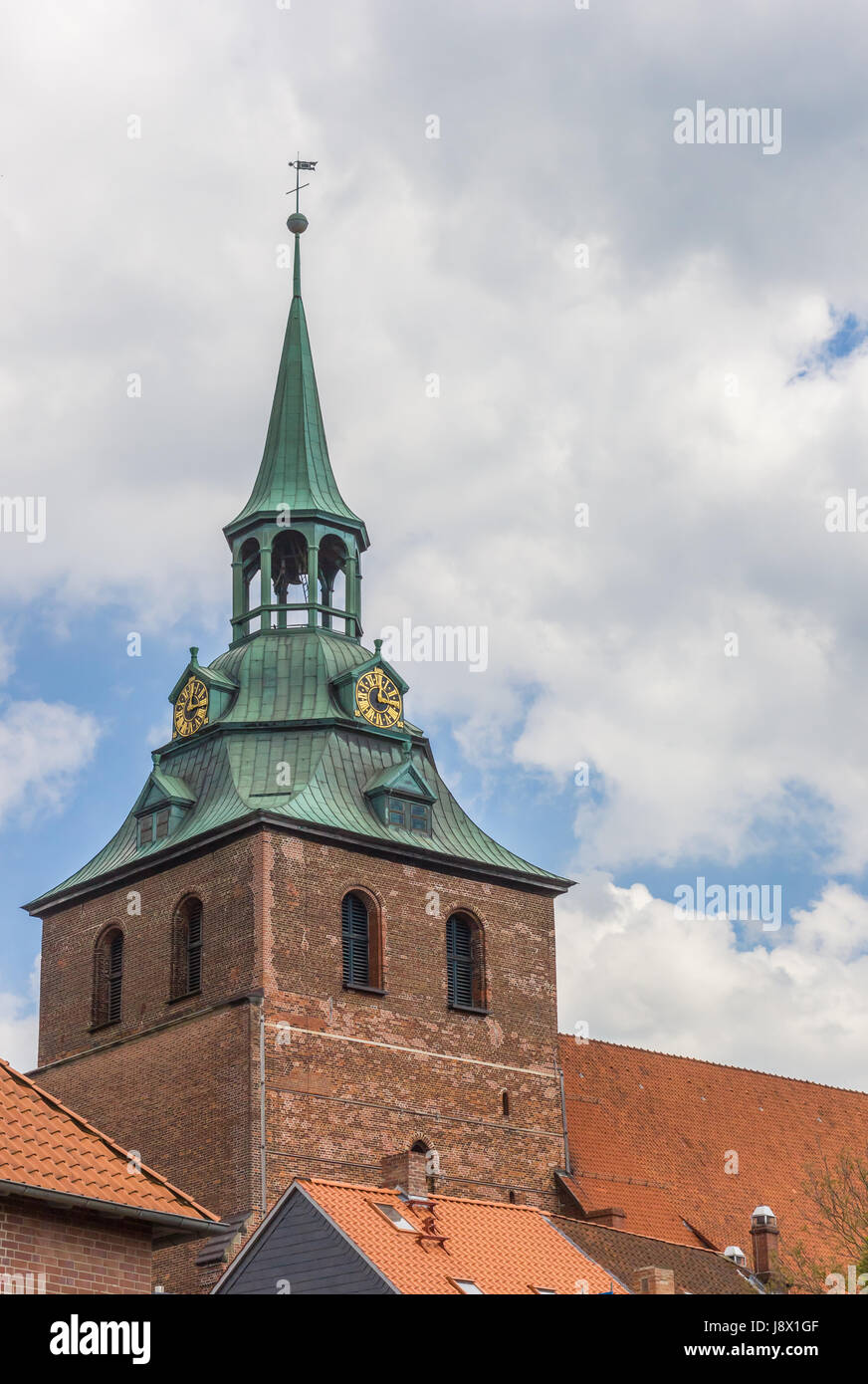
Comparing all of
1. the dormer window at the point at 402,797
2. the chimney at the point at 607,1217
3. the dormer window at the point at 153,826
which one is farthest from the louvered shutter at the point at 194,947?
the chimney at the point at 607,1217

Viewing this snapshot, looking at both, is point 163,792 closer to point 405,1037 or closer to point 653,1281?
point 405,1037

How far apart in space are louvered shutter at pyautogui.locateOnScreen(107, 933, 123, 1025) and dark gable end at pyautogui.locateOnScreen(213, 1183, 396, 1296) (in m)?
11.1

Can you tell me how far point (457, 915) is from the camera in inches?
1849

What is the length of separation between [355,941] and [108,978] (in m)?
5.81

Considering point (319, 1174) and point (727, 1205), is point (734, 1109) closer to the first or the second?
point (727, 1205)

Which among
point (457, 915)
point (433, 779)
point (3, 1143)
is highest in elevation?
point (433, 779)

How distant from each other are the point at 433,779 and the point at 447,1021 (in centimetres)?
630

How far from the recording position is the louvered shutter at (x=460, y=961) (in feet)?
151

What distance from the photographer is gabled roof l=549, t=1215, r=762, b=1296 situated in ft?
130

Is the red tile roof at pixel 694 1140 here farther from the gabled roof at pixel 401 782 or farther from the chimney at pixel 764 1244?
the gabled roof at pixel 401 782

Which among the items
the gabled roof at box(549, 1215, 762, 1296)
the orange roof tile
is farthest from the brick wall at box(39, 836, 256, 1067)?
the gabled roof at box(549, 1215, 762, 1296)

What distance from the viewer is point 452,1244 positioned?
34906 millimetres

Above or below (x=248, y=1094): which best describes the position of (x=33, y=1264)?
below
